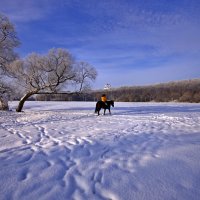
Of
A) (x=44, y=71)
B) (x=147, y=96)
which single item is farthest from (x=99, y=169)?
(x=147, y=96)

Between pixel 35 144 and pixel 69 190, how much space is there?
169 inches

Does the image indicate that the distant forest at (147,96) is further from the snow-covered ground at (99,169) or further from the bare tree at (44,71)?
the snow-covered ground at (99,169)

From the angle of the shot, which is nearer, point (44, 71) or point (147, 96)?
point (44, 71)

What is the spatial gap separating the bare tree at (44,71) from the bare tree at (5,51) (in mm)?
1000

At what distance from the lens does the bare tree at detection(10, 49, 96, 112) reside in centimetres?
2567

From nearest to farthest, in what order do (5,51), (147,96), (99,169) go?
(99,169) → (5,51) → (147,96)

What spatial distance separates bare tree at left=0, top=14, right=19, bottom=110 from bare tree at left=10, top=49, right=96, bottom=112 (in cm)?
100

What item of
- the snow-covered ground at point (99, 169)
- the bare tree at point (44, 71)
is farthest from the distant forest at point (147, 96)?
the snow-covered ground at point (99, 169)

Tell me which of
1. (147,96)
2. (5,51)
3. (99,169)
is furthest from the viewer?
(147,96)

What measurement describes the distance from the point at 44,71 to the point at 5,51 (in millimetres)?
4770

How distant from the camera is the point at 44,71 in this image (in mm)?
26203

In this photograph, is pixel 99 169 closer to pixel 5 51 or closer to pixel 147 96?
pixel 5 51

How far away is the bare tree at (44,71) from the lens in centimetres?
2567

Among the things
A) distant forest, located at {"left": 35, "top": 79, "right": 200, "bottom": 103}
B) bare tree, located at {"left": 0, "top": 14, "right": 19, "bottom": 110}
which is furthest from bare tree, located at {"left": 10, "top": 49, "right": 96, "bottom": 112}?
distant forest, located at {"left": 35, "top": 79, "right": 200, "bottom": 103}
